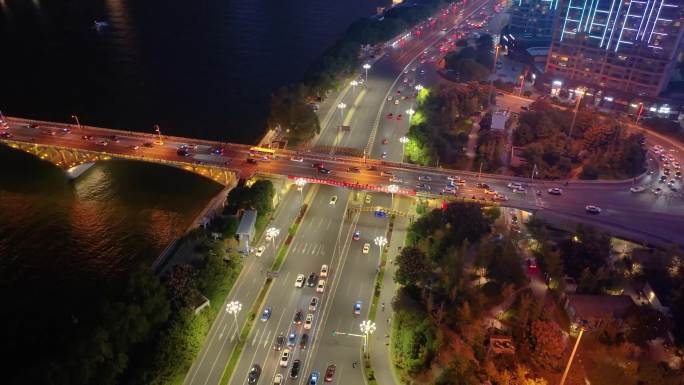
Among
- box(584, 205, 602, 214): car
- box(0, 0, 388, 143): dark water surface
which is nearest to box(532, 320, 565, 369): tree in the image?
box(584, 205, 602, 214): car

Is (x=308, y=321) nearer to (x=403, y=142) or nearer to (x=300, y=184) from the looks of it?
(x=300, y=184)

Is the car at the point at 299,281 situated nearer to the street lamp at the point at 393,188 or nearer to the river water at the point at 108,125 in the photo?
the street lamp at the point at 393,188

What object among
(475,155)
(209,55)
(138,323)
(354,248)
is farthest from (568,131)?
(209,55)

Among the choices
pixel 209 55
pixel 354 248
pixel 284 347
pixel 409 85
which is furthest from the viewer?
pixel 209 55

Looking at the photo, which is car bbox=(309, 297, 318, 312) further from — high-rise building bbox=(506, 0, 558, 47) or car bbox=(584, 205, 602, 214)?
high-rise building bbox=(506, 0, 558, 47)

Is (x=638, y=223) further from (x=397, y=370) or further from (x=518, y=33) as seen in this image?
(x=518, y=33)
